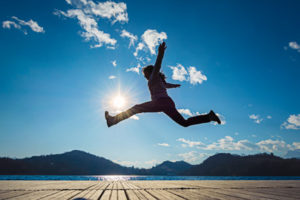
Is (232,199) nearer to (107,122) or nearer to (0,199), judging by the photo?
(107,122)

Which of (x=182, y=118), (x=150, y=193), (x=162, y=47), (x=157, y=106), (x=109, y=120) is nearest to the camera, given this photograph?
(x=162, y=47)

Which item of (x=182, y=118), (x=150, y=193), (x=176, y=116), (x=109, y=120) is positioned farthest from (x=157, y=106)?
(x=150, y=193)

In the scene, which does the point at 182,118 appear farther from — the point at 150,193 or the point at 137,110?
the point at 150,193

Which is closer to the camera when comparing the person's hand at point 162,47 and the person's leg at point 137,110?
the person's hand at point 162,47

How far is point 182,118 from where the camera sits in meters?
4.55

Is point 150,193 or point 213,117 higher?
point 213,117

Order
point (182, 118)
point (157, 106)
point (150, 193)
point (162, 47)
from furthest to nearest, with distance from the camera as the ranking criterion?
point (150, 193)
point (182, 118)
point (157, 106)
point (162, 47)

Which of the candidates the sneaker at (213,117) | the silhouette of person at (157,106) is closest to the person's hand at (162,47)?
the silhouette of person at (157,106)

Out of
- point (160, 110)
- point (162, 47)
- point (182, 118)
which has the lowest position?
point (182, 118)

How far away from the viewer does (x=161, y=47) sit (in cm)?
407

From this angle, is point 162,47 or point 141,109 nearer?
point 162,47

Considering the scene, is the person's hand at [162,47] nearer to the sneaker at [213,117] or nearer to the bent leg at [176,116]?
the bent leg at [176,116]

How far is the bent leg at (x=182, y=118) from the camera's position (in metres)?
4.48

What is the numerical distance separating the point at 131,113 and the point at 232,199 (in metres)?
2.83
